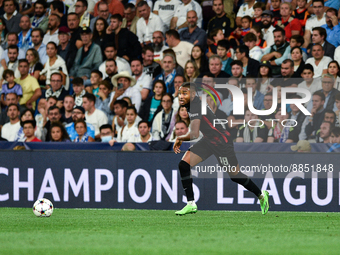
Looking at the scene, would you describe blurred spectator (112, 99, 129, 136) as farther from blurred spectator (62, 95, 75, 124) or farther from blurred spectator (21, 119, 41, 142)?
blurred spectator (21, 119, 41, 142)

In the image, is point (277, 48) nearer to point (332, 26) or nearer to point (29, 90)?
point (332, 26)

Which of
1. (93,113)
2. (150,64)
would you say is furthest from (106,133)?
(150,64)

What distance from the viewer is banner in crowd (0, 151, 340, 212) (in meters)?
10.7

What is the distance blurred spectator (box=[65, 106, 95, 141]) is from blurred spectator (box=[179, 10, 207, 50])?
10.2 feet

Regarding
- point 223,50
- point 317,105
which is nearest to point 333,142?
point 317,105

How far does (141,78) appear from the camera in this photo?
1360cm

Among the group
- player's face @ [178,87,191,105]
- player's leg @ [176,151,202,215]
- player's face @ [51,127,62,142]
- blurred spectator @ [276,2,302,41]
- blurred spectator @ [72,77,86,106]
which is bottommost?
player's leg @ [176,151,202,215]

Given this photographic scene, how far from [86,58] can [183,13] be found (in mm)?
2720

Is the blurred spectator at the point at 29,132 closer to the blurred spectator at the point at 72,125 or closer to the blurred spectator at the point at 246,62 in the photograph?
the blurred spectator at the point at 72,125

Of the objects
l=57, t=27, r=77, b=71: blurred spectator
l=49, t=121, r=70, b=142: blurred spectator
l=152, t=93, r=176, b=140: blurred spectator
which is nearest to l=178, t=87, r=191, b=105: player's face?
l=152, t=93, r=176, b=140: blurred spectator

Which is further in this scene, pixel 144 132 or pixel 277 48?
pixel 277 48

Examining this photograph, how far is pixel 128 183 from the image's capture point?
11.3m

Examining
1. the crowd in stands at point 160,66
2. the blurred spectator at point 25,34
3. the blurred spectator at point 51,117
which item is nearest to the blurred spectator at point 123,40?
the crowd in stands at point 160,66

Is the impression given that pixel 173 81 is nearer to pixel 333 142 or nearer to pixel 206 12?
pixel 206 12
